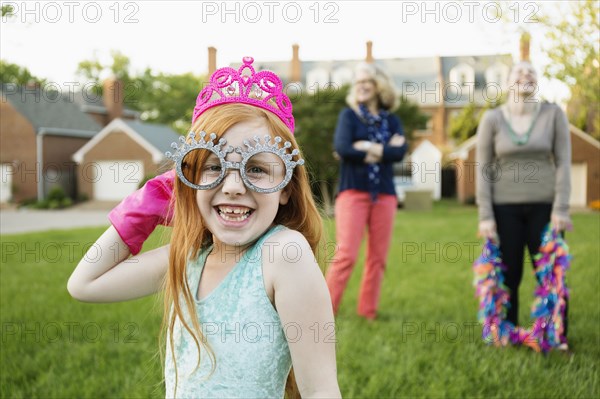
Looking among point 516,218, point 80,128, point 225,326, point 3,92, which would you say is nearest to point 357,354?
point 516,218

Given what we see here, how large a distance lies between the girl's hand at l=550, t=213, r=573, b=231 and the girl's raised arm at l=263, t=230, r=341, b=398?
291 cm

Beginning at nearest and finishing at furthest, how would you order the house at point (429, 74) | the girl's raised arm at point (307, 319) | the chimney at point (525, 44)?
the girl's raised arm at point (307, 319) → the chimney at point (525, 44) → the house at point (429, 74)

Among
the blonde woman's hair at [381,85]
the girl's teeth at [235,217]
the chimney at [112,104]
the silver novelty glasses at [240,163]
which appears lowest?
the girl's teeth at [235,217]

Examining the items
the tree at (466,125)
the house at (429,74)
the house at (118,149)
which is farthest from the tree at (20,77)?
the tree at (466,125)

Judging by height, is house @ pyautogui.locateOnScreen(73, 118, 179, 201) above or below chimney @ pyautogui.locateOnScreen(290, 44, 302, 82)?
below

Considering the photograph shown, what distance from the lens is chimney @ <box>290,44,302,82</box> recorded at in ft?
107

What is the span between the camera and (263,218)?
4.34 ft

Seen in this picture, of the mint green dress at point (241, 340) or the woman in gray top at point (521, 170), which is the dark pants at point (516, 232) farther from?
the mint green dress at point (241, 340)

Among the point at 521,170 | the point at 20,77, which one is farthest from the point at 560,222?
the point at 20,77

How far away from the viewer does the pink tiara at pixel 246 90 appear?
1367 mm

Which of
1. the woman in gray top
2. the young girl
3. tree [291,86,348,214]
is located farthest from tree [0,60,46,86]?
the young girl

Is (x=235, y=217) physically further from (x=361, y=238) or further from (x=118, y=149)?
(x=118, y=149)

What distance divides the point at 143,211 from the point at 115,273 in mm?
180

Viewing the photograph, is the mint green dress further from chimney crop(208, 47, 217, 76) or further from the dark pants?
chimney crop(208, 47, 217, 76)
